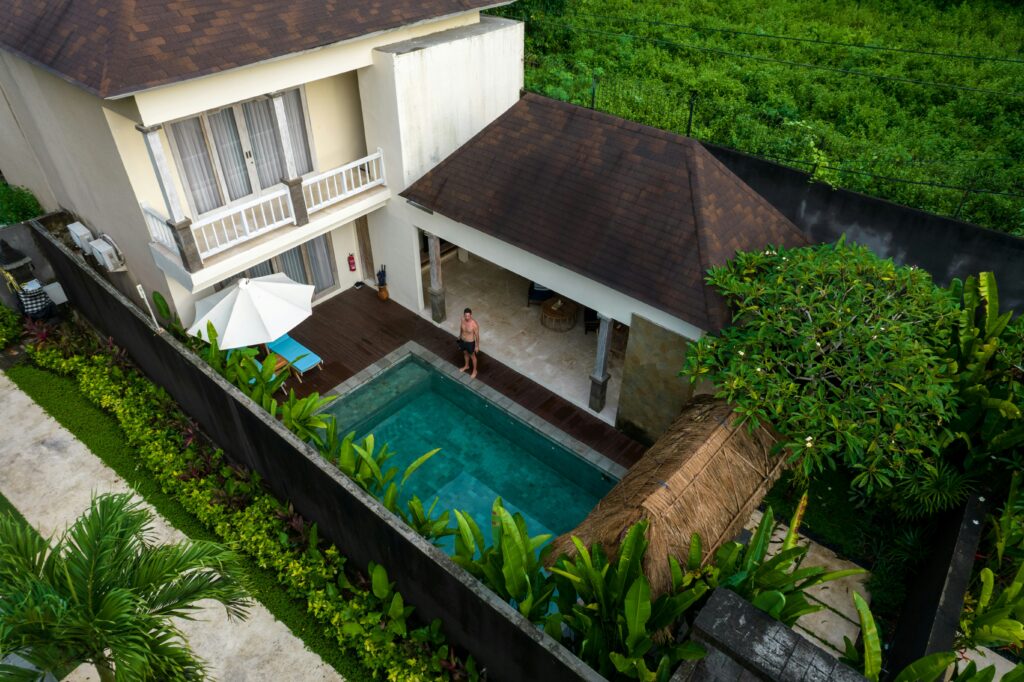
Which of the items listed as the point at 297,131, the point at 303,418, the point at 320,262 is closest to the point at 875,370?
the point at 303,418

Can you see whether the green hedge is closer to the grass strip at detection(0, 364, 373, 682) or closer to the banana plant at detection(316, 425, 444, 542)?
the grass strip at detection(0, 364, 373, 682)

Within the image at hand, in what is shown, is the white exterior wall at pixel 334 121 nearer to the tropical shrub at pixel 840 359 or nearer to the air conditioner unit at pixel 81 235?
the air conditioner unit at pixel 81 235

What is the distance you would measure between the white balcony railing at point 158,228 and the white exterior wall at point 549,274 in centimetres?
487

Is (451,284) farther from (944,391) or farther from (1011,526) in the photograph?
(1011,526)

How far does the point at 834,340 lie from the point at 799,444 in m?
1.74

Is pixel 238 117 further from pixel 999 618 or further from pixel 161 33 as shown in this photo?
pixel 999 618

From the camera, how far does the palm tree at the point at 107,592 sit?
6.00 meters

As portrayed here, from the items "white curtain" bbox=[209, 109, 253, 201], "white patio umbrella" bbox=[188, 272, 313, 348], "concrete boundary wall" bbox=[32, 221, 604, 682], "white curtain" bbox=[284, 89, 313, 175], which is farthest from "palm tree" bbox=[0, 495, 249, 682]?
"white curtain" bbox=[284, 89, 313, 175]

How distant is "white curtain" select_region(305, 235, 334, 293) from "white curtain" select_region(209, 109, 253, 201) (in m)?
2.52

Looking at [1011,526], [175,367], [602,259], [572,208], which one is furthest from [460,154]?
[1011,526]

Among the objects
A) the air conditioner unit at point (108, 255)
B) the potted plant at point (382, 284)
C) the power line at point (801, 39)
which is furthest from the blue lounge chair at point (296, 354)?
the power line at point (801, 39)

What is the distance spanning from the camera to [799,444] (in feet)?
30.0

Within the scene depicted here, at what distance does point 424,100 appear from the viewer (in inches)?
543

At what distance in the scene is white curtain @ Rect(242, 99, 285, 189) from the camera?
1297 cm
